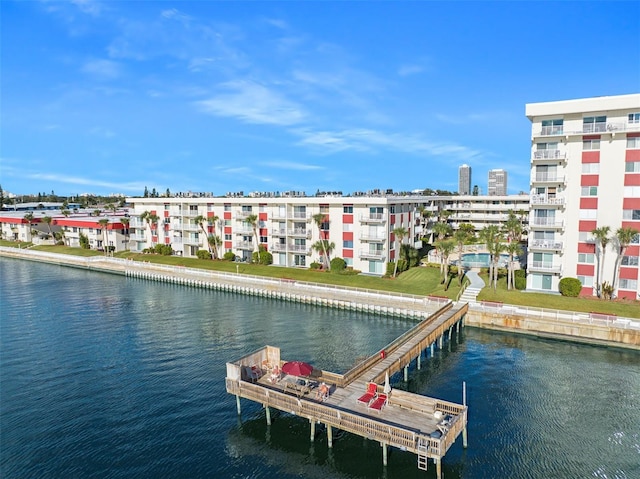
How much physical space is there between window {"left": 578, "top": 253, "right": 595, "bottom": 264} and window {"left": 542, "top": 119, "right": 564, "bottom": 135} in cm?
1553

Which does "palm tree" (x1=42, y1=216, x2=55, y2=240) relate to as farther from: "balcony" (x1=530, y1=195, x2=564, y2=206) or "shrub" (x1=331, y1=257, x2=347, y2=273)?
"balcony" (x1=530, y1=195, x2=564, y2=206)

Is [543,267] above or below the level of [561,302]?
above

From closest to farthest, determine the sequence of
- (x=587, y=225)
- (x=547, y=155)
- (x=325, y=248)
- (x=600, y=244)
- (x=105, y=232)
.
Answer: (x=600, y=244)
(x=587, y=225)
(x=547, y=155)
(x=325, y=248)
(x=105, y=232)

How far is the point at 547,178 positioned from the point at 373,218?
26394 millimetres

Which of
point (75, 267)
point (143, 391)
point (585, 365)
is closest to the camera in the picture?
point (143, 391)

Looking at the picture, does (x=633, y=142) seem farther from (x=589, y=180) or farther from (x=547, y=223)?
(x=547, y=223)

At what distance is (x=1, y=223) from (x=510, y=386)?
5985 inches

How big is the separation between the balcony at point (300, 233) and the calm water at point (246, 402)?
24.8 m

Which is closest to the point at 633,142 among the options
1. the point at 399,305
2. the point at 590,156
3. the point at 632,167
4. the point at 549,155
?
the point at 632,167

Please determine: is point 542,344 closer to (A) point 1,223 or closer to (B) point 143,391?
(B) point 143,391

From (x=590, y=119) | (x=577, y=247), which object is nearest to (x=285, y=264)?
(x=577, y=247)

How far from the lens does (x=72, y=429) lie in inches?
1197

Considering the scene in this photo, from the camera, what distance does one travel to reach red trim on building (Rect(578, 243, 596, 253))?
56844mm

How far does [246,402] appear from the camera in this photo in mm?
34406
